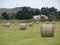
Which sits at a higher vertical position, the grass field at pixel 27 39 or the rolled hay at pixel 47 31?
the rolled hay at pixel 47 31

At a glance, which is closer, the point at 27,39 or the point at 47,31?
the point at 47,31

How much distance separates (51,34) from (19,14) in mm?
67025

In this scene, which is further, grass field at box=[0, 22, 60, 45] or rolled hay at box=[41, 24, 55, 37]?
rolled hay at box=[41, 24, 55, 37]

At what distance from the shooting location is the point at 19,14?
8206 cm

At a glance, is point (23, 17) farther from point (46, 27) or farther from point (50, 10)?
point (46, 27)

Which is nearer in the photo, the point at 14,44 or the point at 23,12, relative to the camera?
the point at 14,44

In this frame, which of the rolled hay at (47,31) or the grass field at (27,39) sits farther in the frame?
the rolled hay at (47,31)

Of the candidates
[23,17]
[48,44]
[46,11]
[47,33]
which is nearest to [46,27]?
[47,33]

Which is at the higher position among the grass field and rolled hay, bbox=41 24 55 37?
rolled hay, bbox=41 24 55 37

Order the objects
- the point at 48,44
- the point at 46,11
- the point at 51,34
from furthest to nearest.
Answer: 1. the point at 46,11
2. the point at 51,34
3. the point at 48,44

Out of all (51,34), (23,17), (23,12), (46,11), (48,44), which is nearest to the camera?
(48,44)

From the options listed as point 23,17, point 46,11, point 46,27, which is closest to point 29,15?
point 23,17

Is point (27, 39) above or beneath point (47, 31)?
beneath

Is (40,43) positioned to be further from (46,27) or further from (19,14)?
(19,14)
